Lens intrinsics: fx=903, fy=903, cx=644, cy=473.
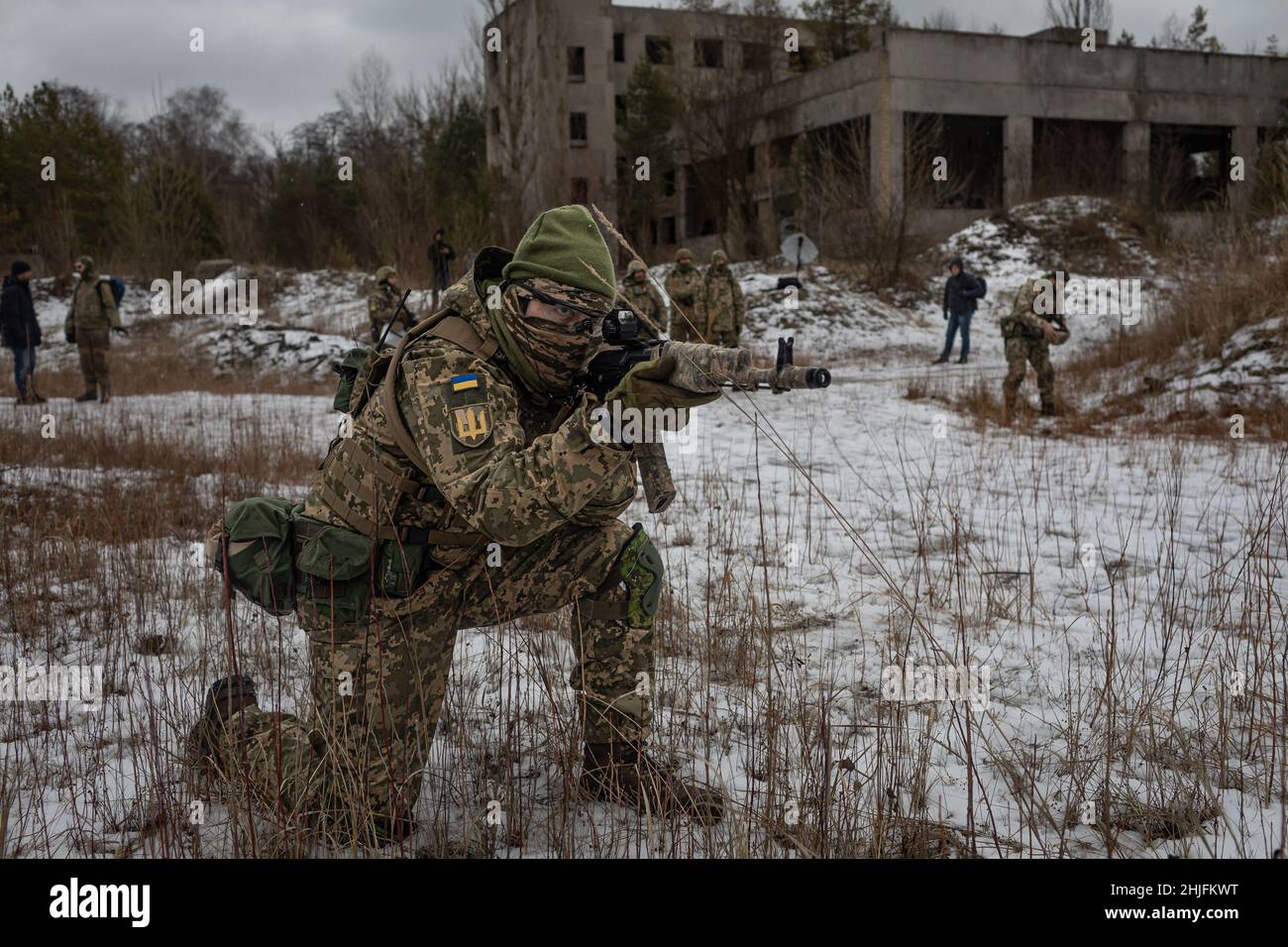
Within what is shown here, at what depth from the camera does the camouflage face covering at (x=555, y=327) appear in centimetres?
224

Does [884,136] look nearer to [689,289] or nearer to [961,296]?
[961,296]

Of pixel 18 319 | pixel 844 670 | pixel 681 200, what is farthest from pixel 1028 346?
pixel 681 200

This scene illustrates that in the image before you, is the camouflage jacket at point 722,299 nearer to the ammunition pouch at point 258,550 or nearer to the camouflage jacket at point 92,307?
the camouflage jacket at point 92,307

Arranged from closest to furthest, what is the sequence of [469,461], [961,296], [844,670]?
[469,461]
[844,670]
[961,296]

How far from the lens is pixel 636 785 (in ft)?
7.64

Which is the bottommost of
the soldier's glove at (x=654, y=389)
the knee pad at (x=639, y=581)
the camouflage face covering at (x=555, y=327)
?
the knee pad at (x=639, y=581)

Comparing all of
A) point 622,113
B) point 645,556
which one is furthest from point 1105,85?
point 645,556

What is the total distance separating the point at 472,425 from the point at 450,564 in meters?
0.48

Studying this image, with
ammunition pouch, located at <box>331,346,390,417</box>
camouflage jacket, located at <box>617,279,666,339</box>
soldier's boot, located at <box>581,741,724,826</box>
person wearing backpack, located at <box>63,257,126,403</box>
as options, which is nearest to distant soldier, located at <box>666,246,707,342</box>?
camouflage jacket, located at <box>617,279,666,339</box>

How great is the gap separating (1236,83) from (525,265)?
34060 mm

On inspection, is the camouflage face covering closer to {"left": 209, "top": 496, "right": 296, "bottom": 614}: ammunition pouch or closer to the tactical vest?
the tactical vest

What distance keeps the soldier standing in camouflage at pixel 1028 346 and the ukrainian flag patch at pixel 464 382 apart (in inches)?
306

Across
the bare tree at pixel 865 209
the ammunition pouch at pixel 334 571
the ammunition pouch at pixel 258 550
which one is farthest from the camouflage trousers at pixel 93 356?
the bare tree at pixel 865 209

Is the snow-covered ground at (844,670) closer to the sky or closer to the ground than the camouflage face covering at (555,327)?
closer to the ground
